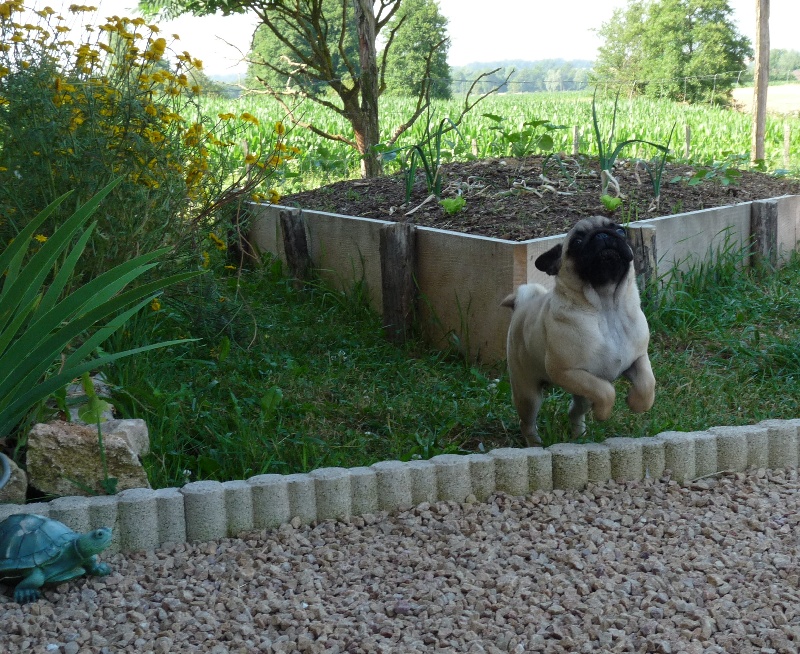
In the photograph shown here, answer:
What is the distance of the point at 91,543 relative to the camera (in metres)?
2.87

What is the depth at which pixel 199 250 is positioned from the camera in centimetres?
522

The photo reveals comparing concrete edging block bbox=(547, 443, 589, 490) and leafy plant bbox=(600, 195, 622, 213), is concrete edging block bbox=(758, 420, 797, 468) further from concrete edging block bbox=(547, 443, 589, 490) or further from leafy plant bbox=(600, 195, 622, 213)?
leafy plant bbox=(600, 195, 622, 213)

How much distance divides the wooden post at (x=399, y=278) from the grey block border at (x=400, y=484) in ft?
7.21

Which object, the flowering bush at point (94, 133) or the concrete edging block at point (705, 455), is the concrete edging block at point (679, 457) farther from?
the flowering bush at point (94, 133)

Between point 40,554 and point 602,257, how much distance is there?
232cm

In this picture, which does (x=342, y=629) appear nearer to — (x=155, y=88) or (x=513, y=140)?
(x=155, y=88)

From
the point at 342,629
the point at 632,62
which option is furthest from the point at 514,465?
the point at 632,62

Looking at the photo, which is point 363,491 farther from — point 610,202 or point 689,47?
point 689,47

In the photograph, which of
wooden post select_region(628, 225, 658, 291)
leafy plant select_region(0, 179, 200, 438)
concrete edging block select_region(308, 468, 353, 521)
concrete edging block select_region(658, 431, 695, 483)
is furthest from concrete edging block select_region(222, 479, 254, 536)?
wooden post select_region(628, 225, 658, 291)

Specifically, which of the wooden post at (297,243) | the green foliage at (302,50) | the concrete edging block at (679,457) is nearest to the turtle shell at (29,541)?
the concrete edging block at (679,457)

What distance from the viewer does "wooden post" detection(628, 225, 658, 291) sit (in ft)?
18.6

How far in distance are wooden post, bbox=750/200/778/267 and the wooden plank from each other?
3489 millimetres

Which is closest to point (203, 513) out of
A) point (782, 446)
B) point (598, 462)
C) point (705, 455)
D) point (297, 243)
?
point (598, 462)

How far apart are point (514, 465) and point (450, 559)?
2.16ft
